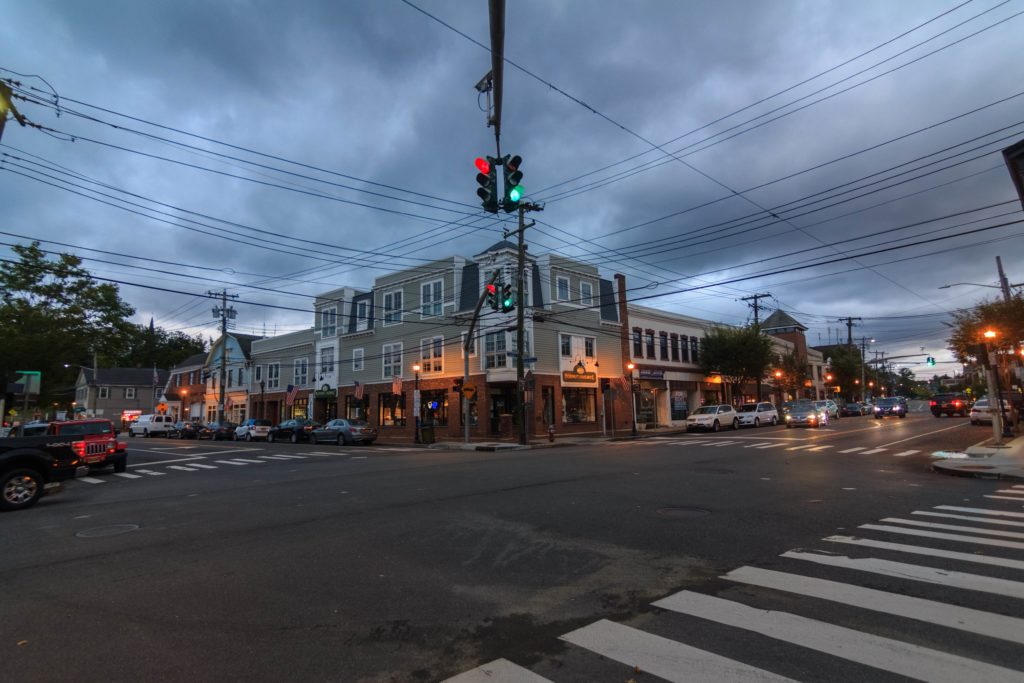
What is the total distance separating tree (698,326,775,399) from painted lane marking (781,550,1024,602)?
39001 mm

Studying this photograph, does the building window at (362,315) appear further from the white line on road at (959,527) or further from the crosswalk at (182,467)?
the white line on road at (959,527)

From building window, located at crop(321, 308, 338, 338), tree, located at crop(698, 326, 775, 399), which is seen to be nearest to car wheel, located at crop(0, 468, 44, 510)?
building window, located at crop(321, 308, 338, 338)

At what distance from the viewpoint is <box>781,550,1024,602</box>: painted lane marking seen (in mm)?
4969

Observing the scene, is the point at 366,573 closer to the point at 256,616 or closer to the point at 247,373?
the point at 256,616

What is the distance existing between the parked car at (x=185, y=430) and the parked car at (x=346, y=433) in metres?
18.5

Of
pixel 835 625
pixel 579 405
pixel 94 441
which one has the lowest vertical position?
pixel 835 625

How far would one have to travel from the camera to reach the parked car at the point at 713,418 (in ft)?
112

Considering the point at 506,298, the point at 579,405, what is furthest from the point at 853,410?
the point at 506,298

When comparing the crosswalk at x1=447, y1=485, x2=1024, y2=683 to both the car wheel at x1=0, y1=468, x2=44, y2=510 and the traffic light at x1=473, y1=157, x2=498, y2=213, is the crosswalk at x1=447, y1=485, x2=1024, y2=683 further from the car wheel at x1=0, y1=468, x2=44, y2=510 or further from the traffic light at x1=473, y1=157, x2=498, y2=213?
the car wheel at x1=0, y1=468, x2=44, y2=510

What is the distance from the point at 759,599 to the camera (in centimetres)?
482

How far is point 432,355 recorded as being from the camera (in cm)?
3625

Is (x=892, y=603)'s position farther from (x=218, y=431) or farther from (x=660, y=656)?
(x=218, y=431)

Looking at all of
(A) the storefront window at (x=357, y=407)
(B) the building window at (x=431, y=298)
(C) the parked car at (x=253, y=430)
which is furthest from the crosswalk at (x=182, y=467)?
(A) the storefront window at (x=357, y=407)

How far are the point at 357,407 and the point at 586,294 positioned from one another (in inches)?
761
